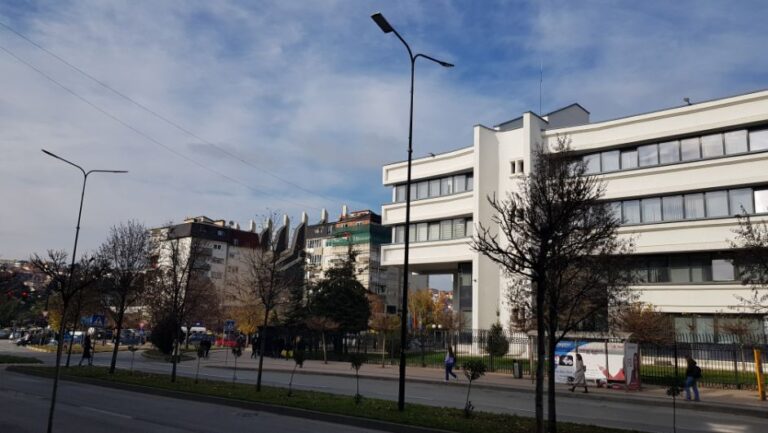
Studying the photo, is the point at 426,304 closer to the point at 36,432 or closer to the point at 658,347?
the point at 658,347

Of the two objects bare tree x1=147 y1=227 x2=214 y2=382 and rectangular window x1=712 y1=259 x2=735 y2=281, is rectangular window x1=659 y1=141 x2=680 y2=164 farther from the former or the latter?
bare tree x1=147 y1=227 x2=214 y2=382

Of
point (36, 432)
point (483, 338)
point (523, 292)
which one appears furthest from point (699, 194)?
point (36, 432)

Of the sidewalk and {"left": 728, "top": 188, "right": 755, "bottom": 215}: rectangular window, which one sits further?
{"left": 728, "top": 188, "right": 755, "bottom": 215}: rectangular window

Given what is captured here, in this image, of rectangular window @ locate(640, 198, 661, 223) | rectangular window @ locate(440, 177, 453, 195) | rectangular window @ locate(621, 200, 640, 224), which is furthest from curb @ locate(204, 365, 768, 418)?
rectangular window @ locate(440, 177, 453, 195)

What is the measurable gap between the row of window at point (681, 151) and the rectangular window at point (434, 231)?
13.4 meters

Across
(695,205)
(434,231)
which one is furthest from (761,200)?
(434,231)

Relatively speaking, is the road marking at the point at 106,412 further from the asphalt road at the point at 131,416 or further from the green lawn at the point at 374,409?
the green lawn at the point at 374,409

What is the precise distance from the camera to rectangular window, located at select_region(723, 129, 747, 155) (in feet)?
120

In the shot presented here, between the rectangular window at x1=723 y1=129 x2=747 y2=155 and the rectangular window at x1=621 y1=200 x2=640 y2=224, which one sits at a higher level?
the rectangular window at x1=723 y1=129 x2=747 y2=155

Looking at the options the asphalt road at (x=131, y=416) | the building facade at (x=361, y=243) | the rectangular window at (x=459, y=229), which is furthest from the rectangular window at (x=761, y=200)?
the building facade at (x=361, y=243)

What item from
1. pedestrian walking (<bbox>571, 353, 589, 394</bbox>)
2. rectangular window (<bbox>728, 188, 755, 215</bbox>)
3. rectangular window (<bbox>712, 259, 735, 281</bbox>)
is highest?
rectangular window (<bbox>728, 188, 755, 215</bbox>)

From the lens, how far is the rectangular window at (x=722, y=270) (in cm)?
3650

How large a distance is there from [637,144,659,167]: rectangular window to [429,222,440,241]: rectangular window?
16939mm

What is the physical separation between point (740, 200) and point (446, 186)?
71.7ft
